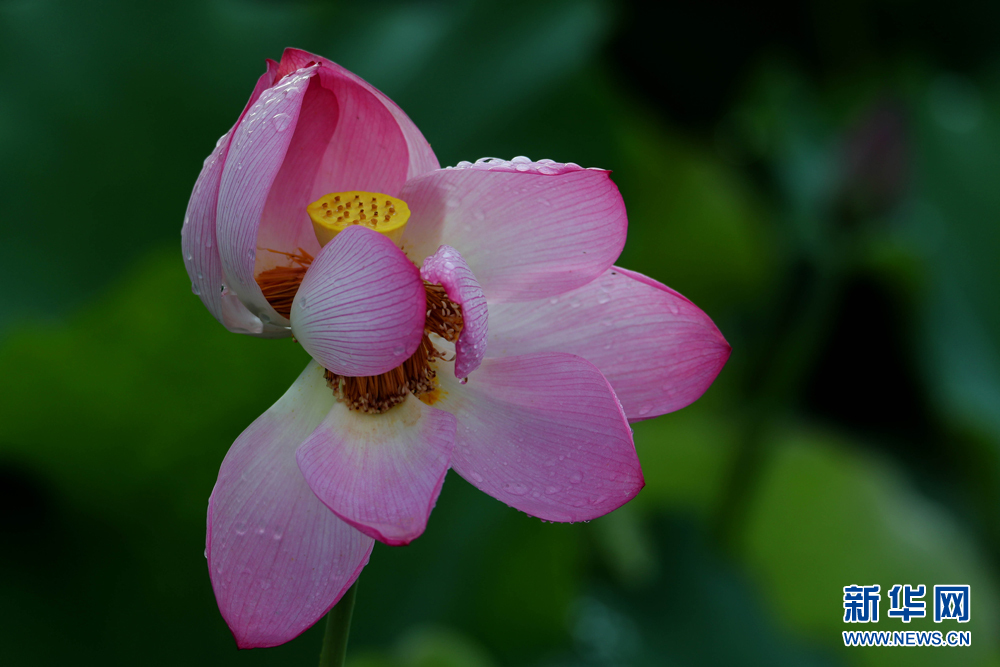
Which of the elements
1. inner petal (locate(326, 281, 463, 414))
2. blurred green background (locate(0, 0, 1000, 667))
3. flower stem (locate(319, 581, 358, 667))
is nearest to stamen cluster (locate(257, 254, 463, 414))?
inner petal (locate(326, 281, 463, 414))

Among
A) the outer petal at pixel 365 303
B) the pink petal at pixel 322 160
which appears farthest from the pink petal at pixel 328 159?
the outer petal at pixel 365 303

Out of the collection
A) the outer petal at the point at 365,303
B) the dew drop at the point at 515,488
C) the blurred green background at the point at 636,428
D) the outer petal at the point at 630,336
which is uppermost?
the outer petal at the point at 365,303

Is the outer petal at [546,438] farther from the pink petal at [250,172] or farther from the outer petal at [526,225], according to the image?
the pink petal at [250,172]

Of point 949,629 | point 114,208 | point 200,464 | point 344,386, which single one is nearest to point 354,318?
point 344,386

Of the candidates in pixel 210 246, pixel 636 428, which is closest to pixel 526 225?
pixel 210 246

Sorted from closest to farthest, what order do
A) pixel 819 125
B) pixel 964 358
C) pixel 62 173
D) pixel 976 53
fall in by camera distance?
1. pixel 62 173
2. pixel 964 358
3. pixel 819 125
4. pixel 976 53

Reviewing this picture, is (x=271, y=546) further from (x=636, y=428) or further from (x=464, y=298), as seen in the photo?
(x=636, y=428)

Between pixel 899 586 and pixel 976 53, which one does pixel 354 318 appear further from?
pixel 976 53
